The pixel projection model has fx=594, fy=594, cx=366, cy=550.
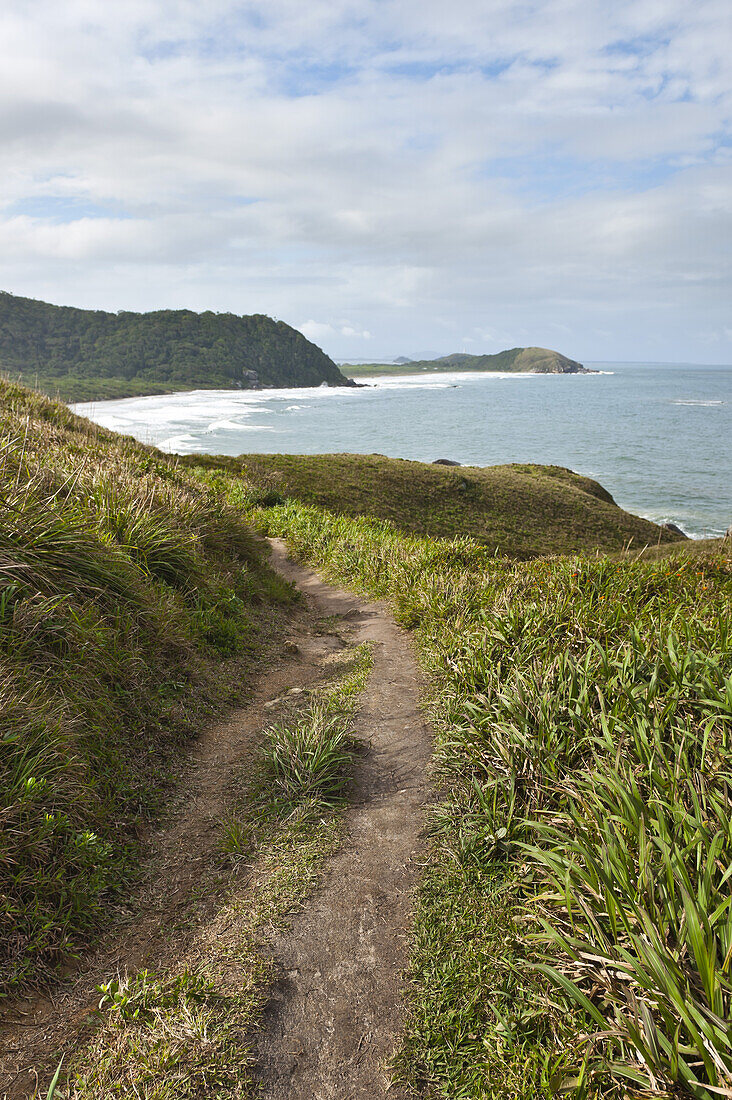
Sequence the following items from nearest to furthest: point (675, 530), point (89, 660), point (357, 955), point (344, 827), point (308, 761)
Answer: point (357, 955), point (344, 827), point (308, 761), point (89, 660), point (675, 530)

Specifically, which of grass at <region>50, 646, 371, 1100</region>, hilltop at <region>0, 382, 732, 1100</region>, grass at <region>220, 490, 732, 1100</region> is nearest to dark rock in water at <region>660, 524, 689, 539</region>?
hilltop at <region>0, 382, 732, 1100</region>

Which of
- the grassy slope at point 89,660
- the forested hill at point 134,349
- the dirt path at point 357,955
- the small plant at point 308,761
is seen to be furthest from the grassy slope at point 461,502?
the forested hill at point 134,349

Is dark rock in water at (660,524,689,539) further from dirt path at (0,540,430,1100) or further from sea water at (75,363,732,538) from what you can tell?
dirt path at (0,540,430,1100)

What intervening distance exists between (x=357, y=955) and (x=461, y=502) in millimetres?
37891

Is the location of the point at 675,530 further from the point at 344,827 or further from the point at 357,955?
the point at 357,955

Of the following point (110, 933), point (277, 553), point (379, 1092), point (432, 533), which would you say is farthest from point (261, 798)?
point (432, 533)

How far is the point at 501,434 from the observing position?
10181cm

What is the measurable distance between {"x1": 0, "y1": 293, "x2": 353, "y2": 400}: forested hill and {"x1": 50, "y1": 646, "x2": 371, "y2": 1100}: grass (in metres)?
133

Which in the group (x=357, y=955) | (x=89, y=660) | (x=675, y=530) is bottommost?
(x=675, y=530)

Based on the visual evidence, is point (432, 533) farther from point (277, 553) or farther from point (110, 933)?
point (110, 933)

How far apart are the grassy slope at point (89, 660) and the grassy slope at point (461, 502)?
22749 mm

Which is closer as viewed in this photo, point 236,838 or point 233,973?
point 233,973

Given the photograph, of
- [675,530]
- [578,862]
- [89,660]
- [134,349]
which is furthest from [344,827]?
[134,349]

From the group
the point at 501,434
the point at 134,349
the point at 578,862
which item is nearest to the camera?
the point at 578,862
